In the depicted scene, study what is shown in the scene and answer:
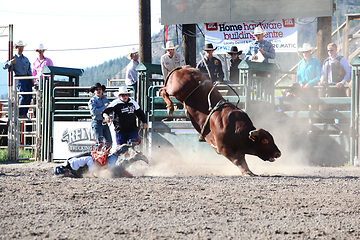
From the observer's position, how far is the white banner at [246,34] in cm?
1262

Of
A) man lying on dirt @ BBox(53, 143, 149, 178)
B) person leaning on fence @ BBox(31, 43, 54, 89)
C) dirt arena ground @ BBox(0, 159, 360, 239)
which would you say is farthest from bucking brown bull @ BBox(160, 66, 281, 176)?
person leaning on fence @ BBox(31, 43, 54, 89)

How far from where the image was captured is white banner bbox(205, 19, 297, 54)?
12.6m

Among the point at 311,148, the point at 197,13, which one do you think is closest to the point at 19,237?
the point at 311,148

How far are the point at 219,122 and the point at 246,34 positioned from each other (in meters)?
6.22

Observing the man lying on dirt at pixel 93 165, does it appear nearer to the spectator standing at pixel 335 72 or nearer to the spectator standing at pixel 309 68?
the spectator standing at pixel 309 68

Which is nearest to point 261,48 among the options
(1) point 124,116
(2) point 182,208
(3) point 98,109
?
(1) point 124,116

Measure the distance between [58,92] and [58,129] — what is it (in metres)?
1.11

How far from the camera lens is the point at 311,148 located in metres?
9.32

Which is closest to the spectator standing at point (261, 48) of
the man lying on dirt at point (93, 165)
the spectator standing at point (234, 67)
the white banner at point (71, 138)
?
the spectator standing at point (234, 67)

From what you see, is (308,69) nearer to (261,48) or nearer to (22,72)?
(261,48)

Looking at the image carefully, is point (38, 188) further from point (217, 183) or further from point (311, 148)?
point (311, 148)

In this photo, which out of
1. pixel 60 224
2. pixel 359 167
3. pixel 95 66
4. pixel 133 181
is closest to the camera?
pixel 60 224

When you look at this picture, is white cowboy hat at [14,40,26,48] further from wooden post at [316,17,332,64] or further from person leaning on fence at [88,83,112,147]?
wooden post at [316,17,332,64]

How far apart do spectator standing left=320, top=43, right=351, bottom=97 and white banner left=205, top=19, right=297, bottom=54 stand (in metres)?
3.26
